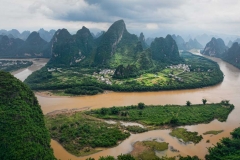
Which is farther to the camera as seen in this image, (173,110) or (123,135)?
(173,110)

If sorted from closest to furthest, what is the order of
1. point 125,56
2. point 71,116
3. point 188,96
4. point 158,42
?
point 71,116 < point 188,96 < point 125,56 < point 158,42

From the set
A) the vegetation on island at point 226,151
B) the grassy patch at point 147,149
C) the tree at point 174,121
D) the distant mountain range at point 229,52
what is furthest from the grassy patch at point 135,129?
the distant mountain range at point 229,52

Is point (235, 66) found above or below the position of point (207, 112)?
above

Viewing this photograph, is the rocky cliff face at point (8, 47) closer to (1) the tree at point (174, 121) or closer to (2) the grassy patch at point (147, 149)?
(1) the tree at point (174, 121)

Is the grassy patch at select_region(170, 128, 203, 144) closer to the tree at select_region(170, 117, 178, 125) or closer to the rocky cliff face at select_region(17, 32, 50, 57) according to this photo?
the tree at select_region(170, 117, 178, 125)

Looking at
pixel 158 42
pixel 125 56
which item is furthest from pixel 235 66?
pixel 125 56

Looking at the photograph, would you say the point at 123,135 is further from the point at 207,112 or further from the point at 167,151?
the point at 207,112
